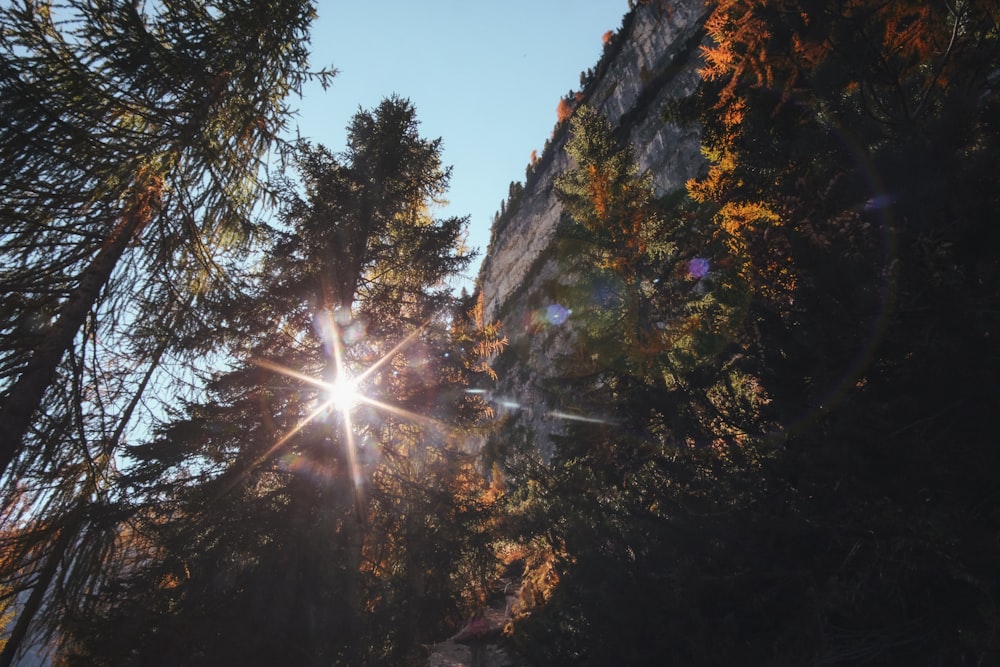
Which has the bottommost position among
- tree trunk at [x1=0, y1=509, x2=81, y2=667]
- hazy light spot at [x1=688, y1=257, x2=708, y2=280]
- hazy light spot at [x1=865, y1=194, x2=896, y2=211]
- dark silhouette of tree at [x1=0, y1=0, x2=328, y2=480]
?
tree trunk at [x1=0, y1=509, x2=81, y2=667]

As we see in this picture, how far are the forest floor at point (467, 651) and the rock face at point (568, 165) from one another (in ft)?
34.2

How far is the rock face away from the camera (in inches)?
1077

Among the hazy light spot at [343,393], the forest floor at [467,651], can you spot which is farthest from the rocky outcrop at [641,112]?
the forest floor at [467,651]

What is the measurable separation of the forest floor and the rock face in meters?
10.4

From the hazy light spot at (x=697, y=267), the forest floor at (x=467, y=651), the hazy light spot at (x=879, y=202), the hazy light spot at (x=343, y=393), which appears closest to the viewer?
the hazy light spot at (x=879, y=202)

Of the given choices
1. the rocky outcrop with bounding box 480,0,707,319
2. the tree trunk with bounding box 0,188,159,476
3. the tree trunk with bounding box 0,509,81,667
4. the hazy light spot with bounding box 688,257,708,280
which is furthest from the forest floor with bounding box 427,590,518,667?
the rocky outcrop with bounding box 480,0,707,319

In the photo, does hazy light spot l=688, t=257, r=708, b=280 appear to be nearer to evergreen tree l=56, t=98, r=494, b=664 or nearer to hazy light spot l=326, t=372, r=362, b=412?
evergreen tree l=56, t=98, r=494, b=664

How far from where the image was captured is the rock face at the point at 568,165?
89.8 ft

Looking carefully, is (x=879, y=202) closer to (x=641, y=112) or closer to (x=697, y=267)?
(x=697, y=267)

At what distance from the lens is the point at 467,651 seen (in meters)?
17.1

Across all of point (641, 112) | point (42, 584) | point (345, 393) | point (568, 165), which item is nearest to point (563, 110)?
point (568, 165)

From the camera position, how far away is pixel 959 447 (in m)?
2.91

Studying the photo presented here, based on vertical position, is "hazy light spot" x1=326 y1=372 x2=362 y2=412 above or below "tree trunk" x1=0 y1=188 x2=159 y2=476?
above

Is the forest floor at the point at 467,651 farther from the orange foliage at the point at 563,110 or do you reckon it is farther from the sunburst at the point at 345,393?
the orange foliage at the point at 563,110
